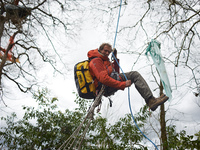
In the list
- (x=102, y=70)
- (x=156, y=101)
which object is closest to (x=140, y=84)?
(x=156, y=101)

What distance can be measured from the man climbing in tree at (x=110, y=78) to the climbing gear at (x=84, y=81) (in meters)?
0.09

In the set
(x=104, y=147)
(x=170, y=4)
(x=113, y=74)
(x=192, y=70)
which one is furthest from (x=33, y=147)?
(x=170, y=4)

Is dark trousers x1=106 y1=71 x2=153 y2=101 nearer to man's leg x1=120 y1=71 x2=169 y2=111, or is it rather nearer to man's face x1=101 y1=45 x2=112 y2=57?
man's leg x1=120 y1=71 x2=169 y2=111

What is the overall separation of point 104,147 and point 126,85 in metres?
3.21

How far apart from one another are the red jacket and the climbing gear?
10 cm

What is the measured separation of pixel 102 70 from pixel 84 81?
13.2 inches

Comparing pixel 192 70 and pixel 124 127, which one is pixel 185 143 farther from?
pixel 124 127

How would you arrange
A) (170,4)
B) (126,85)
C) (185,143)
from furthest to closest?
(170,4)
(126,85)
(185,143)

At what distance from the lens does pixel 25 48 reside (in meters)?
7.32

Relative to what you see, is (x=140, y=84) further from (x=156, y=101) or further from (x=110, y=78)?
(x=110, y=78)

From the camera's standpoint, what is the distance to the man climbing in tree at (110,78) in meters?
2.40

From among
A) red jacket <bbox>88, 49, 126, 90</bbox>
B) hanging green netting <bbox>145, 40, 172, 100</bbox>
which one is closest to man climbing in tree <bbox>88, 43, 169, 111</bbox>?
red jacket <bbox>88, 49, 126, 90</bbox>

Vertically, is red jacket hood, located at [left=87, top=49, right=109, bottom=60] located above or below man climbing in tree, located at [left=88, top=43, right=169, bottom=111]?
above

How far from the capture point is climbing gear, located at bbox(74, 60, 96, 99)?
8.34 feet
